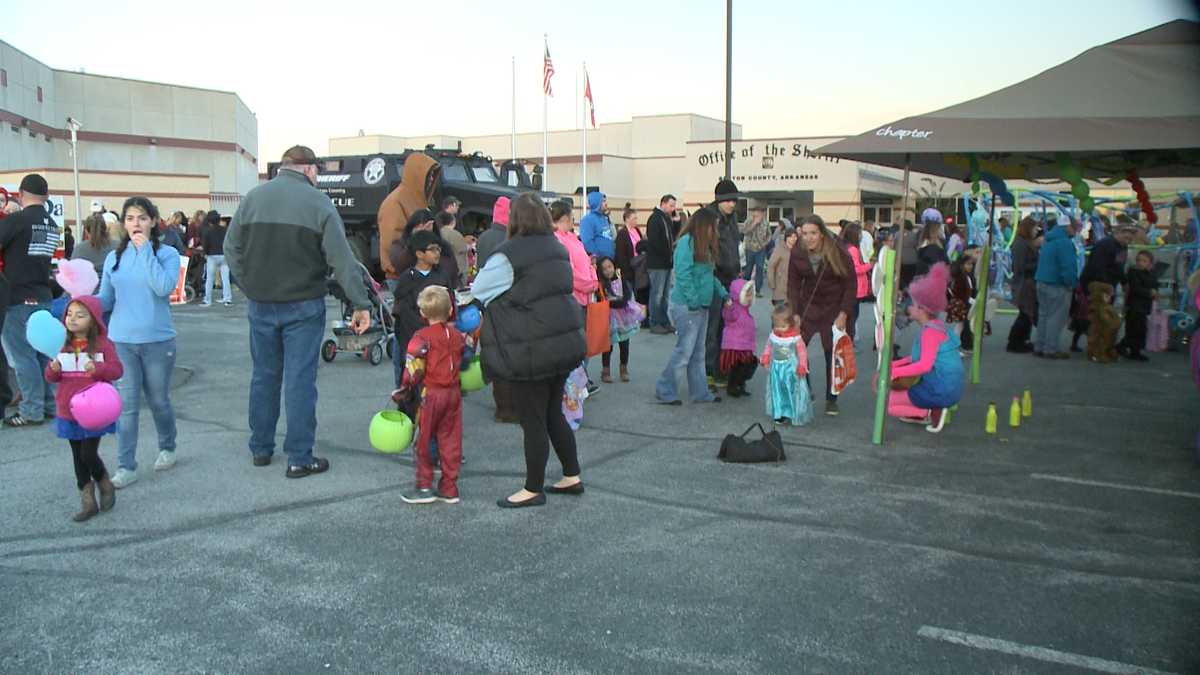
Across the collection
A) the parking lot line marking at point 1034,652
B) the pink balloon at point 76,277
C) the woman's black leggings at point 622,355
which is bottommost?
the parking lot line marking at point 1034,652

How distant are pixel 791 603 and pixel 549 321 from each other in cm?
213

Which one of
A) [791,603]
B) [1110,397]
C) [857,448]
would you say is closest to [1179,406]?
[1110,397]

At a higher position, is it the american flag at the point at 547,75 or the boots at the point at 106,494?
the american flag at the point at 547,75

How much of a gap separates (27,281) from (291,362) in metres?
3.24

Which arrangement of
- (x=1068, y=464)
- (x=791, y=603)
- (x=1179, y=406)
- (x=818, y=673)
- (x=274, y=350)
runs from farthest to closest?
(x=1179, y=406)
(x=1068, y=464)
(x=274, y=350)
(x=791, y=603)
(x=818, y=673)

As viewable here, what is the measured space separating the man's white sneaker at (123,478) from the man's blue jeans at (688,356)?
458 cm

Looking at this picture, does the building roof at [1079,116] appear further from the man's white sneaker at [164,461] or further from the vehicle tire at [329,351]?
the vehicle tire at [329,351]

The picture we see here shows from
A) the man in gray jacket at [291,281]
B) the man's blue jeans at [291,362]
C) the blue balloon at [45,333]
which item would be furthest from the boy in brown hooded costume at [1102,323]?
the blue balloon at [45,333]

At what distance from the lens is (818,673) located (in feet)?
11.4

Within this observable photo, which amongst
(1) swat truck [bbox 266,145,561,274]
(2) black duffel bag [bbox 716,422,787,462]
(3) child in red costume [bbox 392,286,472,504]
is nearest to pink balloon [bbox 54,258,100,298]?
(3) child in red costume [bbox 392,286,472,504]

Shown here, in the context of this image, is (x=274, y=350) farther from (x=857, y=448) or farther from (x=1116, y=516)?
(x=1116, y=516)

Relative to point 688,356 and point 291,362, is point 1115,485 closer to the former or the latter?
point 688,356

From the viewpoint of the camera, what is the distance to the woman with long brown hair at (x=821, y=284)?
8320 millimetres

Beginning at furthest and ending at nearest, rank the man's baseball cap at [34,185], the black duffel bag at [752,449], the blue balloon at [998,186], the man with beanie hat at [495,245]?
the blue balloon at [998,186] < the man with beanie hat at [495,245] < the man's baseball cap at [34,185] < the black duffel bag at [752,449]
